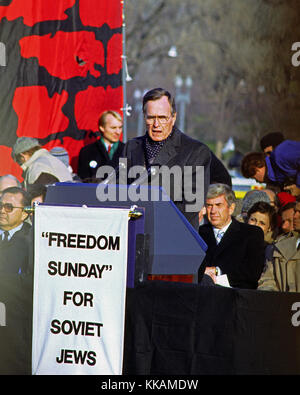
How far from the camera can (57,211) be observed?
4816 mm

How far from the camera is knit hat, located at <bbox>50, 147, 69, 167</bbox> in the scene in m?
8.68

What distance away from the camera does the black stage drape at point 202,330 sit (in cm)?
459

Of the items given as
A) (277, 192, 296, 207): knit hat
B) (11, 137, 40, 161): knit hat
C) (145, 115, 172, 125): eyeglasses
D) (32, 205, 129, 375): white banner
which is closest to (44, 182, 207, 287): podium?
(32, 205, 129, 375): white banner

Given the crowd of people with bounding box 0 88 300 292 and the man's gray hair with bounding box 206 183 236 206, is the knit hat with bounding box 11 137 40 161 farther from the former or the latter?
the man's gray hair with bounding box 206 183 236 206

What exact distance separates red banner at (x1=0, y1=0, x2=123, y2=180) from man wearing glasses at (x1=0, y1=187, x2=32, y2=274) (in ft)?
8.47

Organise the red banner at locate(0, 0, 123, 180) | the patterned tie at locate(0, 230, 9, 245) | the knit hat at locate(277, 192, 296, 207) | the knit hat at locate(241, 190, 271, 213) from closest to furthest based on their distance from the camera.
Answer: the patterned tie at locate(0, 230, 9, 245) → the knit hat at locate(241, 190, 271, 213) → the knit hat at locate(277, 192, 296, 207) → the red banner at locate(0, 0, 123, 180)

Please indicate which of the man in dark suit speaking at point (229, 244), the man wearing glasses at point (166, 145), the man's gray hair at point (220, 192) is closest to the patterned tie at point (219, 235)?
the man in dark suit speaking at point (229, 244)

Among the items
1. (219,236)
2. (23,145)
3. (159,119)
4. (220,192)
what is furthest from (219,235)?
(23,145)

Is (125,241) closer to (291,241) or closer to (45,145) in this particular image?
(291,241)

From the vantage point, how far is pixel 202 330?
4.73 meters

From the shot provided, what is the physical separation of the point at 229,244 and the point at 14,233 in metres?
1.57

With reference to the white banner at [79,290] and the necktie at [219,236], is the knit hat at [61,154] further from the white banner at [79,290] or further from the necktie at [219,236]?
the white banner at [79,290]

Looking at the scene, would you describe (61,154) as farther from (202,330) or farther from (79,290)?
(202,330)

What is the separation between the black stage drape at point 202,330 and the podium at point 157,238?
0.12 metres
